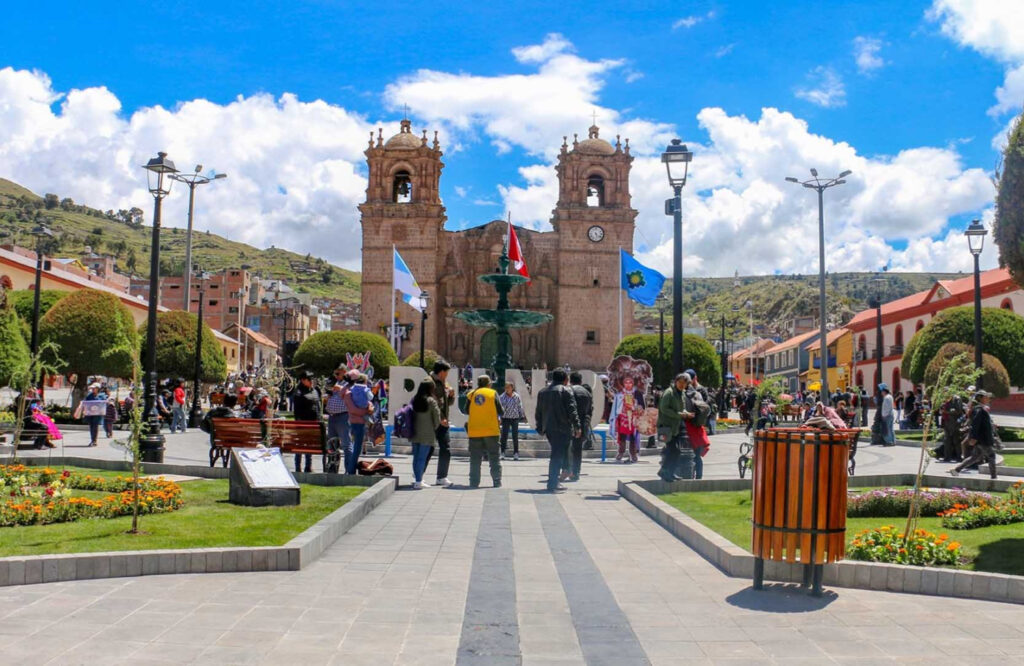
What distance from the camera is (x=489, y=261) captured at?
58.2 m

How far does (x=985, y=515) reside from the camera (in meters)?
7.98

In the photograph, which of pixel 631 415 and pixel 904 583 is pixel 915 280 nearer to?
pixel 631 415

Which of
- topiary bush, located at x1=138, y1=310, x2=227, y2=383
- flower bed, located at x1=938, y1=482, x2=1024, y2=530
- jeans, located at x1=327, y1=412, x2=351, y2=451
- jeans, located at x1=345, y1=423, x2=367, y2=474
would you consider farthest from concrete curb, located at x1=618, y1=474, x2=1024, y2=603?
topiary bush, located at x1=138, y1=310, x2=227, y2=383

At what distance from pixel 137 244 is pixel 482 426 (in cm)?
14335

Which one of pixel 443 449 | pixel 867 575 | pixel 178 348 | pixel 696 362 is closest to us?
pixel 867 575

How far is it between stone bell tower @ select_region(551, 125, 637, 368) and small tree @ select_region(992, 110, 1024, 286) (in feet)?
162

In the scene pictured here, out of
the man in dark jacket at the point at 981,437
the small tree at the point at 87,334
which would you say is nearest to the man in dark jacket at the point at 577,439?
the man in dark jacket at the point at 981,437

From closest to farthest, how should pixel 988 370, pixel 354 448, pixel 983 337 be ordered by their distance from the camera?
pixel 354 448, pixel 988 370, pixel 983 337

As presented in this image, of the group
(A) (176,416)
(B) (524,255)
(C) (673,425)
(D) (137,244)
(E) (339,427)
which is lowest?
(A) (176,416)

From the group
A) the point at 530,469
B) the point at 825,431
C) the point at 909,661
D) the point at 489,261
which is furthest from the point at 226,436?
the point at 489,261

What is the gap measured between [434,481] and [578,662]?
8.52 metres

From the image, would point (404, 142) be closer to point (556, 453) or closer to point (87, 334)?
point (87, 334)

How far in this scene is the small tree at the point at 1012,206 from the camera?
6.96 metres

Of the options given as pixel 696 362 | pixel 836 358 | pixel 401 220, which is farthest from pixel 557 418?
pixel 836 358
